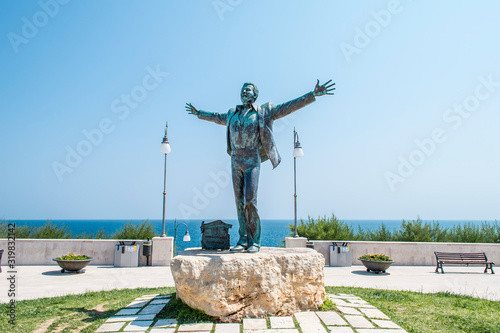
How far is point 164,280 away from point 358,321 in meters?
5.76

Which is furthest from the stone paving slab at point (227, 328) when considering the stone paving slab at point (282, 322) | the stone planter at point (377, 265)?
the stone planter at point (377, 265)

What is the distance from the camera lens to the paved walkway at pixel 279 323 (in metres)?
4.34

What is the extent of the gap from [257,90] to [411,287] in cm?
614

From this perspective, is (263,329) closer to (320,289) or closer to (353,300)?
(320,289)

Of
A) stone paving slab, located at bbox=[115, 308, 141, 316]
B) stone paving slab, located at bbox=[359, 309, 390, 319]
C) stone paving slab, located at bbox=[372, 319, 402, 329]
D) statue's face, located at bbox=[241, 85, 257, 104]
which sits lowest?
stone paving slab, located at bbox=[115, 308, 141, 316]

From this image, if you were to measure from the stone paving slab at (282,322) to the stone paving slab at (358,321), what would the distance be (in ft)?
2.54

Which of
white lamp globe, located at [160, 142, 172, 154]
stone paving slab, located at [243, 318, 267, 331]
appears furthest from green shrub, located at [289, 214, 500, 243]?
stone paving slab, located at [243, 318, 267, 331]

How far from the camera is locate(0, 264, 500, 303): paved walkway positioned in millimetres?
7938

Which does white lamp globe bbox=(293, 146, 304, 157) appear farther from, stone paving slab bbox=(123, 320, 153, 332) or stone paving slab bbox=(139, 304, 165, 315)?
stone paving slab bbox=(123, 320, 153, 332)

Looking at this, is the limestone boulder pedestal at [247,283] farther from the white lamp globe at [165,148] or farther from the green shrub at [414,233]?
the green shrub at [414,233]

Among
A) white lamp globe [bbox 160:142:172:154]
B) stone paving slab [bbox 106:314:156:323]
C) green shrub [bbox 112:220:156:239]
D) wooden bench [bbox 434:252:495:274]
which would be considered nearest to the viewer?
stone paving slab [bbox 106:314:156:323]

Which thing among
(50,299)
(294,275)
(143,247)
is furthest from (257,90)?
(143,247)

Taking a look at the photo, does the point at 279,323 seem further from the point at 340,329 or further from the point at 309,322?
the point at 340,329

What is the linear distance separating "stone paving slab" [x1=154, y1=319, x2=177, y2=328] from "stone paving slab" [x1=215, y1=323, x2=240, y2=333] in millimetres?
560
